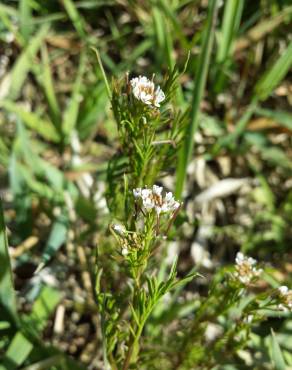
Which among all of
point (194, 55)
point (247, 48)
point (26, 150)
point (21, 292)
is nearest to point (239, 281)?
point (21, 292)

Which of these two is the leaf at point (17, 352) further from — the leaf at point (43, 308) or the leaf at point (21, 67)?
the leaf at point (21, 67)

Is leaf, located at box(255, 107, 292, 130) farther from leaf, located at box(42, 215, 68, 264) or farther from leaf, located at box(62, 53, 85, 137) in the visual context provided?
leaf, located at box(42, 215, 68, 264)

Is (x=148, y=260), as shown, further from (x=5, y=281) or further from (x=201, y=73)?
(x=201, y=73)

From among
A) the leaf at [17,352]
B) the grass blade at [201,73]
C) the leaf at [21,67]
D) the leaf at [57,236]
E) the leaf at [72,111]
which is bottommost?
the leaf at [17,352]

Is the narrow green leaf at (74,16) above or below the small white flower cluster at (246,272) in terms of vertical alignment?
above

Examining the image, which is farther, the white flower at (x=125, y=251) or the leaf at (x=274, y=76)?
the leaf at (x=274, y=76)

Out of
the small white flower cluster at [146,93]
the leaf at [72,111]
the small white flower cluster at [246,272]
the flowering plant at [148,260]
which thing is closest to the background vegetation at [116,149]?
the leaf at [72,111]

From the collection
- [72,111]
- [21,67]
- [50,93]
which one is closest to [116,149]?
[72,111]

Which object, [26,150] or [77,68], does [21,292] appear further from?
[77,68]
